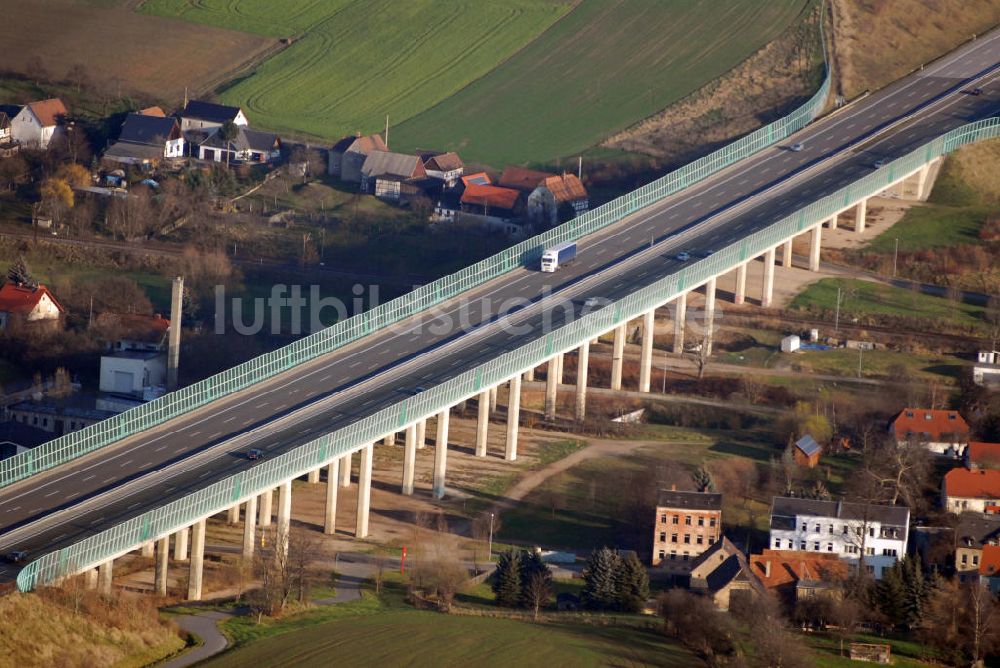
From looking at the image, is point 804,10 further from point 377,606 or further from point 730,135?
point 377,606

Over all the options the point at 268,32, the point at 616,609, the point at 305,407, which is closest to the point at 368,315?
the point at 305,407

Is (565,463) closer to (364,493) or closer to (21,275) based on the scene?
(364,493)

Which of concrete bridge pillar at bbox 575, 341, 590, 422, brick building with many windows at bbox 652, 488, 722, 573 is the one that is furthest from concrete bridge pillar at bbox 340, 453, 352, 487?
brick building with many windows at bbox 652, 488, 722, 573

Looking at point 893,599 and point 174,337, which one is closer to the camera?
point 893,599

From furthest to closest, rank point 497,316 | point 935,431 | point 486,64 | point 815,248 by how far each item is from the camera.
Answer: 1. point 486,64
2. point 815,248
3. point 497,316
4. point 935,431

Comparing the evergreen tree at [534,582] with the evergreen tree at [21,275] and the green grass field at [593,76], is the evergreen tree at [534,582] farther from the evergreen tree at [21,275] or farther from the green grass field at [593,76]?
the green grass field at [593,76]

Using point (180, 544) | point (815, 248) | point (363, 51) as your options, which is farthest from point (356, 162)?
point (180, 544)
